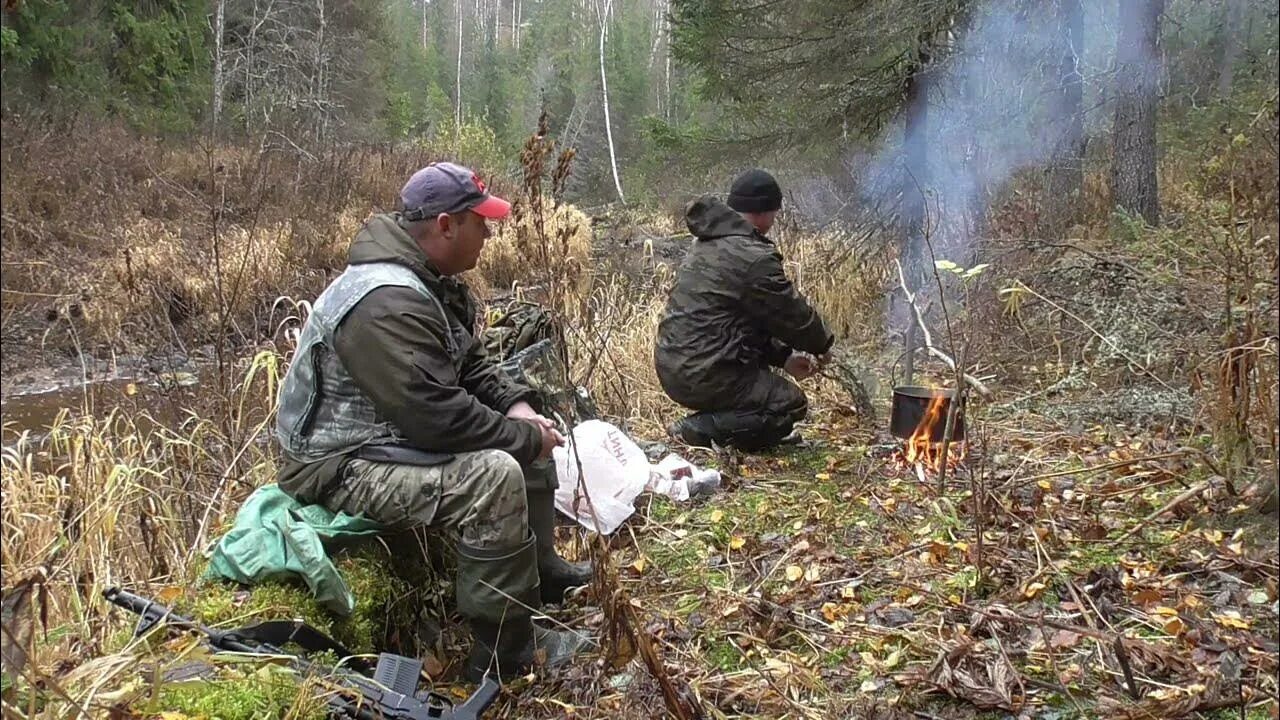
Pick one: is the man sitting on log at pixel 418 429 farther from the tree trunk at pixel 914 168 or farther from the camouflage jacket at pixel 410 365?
the tree trunk at pixel 914 168

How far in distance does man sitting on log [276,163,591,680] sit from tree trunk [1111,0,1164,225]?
6.26 m

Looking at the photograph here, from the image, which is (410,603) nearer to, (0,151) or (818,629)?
(818,629)

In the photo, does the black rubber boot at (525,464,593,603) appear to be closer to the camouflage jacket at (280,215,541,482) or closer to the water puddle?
the camouflage jacket at (280,215,541,482)

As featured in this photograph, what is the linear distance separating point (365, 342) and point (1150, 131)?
7.03 metres

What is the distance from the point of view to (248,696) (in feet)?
7.53

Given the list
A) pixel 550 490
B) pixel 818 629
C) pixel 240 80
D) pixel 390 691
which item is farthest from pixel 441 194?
pixel 240 80

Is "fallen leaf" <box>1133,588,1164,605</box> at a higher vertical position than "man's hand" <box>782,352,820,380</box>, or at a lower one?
higher

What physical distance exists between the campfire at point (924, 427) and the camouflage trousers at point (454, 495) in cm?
204

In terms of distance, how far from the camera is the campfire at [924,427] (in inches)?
164

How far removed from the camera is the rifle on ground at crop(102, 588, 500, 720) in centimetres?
236

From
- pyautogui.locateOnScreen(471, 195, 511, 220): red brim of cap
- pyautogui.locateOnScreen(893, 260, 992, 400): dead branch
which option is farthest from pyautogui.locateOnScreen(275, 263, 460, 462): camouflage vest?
pyautogui.locateOnScreen(893, 260, 992, 400): dead branch

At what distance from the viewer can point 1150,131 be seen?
7.48 metres

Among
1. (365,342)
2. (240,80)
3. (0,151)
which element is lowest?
(240,80)

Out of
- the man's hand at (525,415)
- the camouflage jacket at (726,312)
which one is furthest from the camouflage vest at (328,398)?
the camouflage jacket at (726,312)
